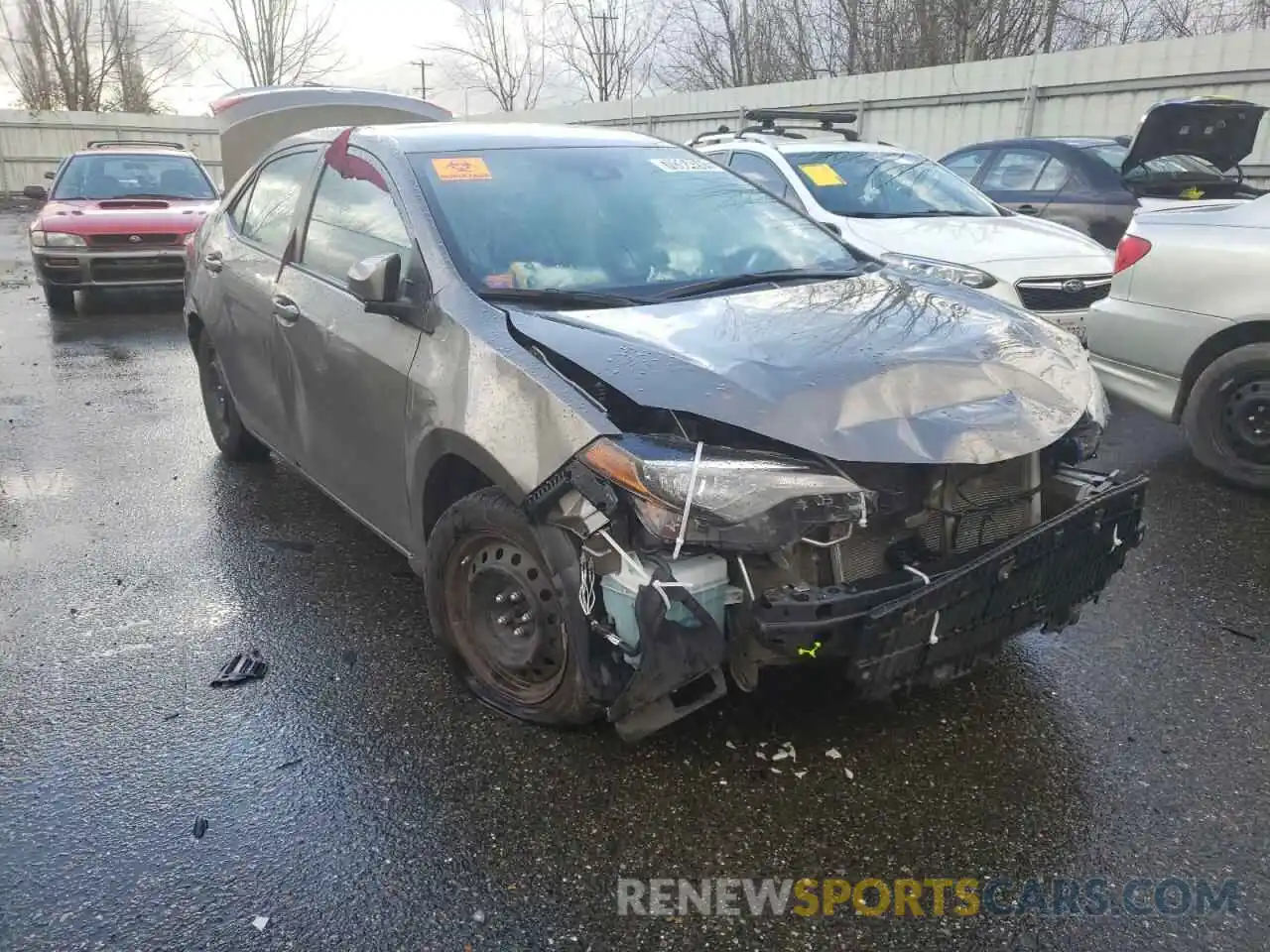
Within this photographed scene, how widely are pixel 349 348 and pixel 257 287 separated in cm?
111

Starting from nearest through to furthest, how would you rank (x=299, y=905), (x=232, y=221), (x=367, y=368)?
(x=299, y=905) < (x=367, y=368) < (x=232, y=221)

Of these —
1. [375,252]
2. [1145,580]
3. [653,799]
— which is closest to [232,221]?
[375,252]

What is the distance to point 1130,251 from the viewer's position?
16.9 ft

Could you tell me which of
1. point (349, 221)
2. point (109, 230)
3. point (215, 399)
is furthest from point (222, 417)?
point (109, 230)

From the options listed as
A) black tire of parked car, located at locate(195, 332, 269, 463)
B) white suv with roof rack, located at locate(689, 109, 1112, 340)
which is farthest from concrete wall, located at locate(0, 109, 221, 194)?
black tire of parked car, located at locate(195, 332, 269, 463)

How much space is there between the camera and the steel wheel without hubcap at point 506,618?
2.71m

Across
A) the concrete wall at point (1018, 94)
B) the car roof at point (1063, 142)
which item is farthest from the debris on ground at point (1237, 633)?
the concrete wall at point (1018, 94)

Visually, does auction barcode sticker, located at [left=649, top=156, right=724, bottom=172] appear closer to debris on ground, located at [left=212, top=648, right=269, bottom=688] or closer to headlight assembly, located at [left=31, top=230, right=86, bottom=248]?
debris on ground, located at [left=212, top=648, right=269, bottom=688]

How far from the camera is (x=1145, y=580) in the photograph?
12.8 feet

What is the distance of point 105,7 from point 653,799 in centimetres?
4117

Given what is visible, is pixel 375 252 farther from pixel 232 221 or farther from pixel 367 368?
pixel 232 221

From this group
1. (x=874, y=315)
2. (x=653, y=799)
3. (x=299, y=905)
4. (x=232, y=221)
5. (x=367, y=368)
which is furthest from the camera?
(x=232, y=221)

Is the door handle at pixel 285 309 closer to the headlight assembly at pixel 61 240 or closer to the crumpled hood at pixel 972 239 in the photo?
the crumpled hood at pixel 972 239

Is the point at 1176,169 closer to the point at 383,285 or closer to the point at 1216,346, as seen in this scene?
the point at 1216,346
